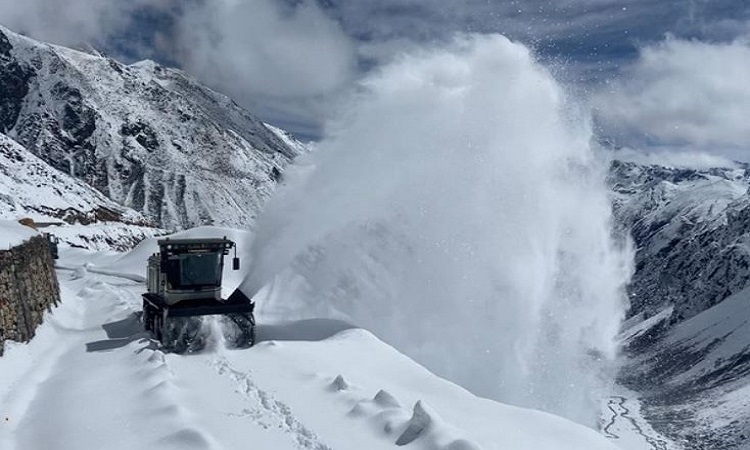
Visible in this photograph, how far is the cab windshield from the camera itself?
2217cm

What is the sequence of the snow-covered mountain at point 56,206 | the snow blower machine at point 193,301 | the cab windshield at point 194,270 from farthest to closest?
the snow-covered mountain at point 56,206, the cab windshield at point 194,270, the snow blower machine at point 193,301

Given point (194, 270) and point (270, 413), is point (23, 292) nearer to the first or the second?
point (194, 270)

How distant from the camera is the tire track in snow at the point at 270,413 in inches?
489

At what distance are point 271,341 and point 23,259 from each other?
35.2 ft

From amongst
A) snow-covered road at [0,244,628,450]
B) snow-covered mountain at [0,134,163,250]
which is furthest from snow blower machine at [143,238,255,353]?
snow-covered mountain at [0,134,163,250]

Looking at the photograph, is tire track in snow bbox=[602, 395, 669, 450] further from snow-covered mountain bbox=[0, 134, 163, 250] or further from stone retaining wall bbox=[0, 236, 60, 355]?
stone retaining wall bbox=[0, 236, 60, 355]

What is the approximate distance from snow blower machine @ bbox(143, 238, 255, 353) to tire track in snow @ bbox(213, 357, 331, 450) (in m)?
4.02

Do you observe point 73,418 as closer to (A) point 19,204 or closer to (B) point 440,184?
(B) point 440,184

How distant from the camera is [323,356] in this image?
19.2 metres

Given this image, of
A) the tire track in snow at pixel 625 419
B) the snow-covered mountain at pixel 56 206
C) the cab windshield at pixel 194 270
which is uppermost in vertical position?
the cab windshield at pixel 194 270

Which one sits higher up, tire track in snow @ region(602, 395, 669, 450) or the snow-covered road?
the snow-covered road

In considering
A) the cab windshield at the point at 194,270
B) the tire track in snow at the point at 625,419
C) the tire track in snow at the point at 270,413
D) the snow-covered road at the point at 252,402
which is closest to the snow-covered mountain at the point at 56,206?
the cab windshield at the point at 194,270

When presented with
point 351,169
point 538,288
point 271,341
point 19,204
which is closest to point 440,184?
point 351,169

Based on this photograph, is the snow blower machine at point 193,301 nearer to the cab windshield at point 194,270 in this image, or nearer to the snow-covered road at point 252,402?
the cab windshield at point 194,270
